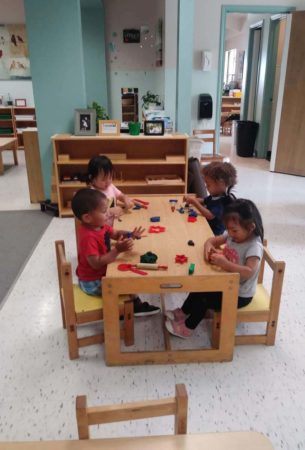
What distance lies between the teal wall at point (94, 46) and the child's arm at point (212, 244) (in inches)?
227

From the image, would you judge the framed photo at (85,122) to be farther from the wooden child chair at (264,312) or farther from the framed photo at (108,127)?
the wooden child chair at (264,312)

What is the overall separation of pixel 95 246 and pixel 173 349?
684 mm

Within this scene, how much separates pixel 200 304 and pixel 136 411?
3.57 feet

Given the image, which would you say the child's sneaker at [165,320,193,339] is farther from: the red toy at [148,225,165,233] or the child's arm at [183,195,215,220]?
the child's arm at [183,195,215,220]

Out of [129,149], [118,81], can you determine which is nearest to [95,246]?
[129,149]

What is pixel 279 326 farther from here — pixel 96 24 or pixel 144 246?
pixel 96 24

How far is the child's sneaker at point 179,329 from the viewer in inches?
79.7

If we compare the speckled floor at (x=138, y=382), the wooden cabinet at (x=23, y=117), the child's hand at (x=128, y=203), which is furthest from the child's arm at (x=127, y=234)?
the wooden cabinet at (x=23, y=117)

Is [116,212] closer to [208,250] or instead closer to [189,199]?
[189,199]

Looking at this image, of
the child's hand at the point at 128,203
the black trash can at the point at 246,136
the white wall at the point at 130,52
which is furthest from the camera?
the black trash can at the point at 246,136

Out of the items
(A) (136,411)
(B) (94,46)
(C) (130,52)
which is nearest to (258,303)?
(A) (136,411)

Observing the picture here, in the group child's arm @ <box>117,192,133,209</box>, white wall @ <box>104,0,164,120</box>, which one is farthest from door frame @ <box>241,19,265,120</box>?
child's arm @ <box>117,192,133,209</box>

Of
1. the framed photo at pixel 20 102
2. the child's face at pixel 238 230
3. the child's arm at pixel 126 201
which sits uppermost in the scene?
the framed photo at pixel 20 102

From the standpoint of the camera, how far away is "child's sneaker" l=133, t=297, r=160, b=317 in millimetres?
2235
